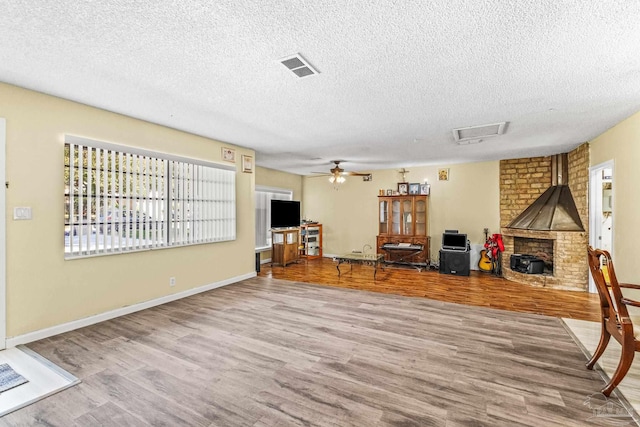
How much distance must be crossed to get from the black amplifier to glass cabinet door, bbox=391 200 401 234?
2487 millimetres

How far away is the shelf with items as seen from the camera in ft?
27.2

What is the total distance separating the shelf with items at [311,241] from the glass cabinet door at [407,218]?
7.91 ft

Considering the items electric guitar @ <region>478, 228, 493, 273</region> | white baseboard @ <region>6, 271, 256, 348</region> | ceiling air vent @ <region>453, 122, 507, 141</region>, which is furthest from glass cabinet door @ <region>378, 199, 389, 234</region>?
white baseboard @ <region>6, 271, 256, 348</region>

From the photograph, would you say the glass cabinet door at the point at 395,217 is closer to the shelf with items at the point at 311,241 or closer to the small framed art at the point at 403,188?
the small framed art at the point at 403,188

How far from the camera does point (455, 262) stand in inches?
239

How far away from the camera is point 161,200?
13.4ft

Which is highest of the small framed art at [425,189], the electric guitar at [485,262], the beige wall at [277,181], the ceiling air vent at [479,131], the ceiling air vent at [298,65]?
the ceiling air vent at [298,65]

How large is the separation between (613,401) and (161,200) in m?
4.96

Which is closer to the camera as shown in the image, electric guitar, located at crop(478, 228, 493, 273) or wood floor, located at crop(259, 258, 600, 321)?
wood floor, located at crop(259, 258, 600, 321)

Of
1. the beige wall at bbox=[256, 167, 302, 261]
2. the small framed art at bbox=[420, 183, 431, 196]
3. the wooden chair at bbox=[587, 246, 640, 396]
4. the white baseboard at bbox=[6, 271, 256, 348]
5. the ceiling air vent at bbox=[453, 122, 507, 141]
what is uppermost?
the ceiling air vent at bbox=[453, 122, 507, 141]

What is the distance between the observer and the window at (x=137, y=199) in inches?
128

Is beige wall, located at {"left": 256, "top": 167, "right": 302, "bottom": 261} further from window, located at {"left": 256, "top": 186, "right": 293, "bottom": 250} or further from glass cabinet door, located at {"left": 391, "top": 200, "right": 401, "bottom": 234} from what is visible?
glass cabinet door, located at {"left": 391, "top": 200, "right": 401, "bottom": 234}

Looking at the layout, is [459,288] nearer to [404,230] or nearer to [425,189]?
[404,230]

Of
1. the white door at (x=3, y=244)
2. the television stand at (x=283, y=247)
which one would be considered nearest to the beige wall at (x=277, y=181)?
the television stand at (x=283, y=247)
